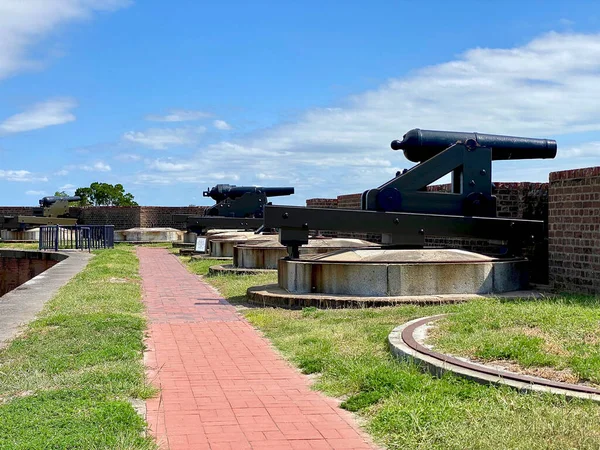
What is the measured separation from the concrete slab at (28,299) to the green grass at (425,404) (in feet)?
10.7

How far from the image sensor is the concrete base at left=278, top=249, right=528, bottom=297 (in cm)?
1014

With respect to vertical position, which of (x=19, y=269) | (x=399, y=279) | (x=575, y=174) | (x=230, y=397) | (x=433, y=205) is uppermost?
(x=575, y=174)

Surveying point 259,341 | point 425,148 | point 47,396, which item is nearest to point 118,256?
point 425,148

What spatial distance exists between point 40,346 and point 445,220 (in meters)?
5.92

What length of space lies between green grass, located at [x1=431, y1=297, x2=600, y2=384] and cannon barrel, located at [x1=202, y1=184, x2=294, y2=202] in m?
19.2

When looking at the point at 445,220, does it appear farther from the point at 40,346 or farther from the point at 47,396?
the point at 47,396

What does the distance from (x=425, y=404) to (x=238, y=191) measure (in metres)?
22.9

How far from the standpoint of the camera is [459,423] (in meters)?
4.55

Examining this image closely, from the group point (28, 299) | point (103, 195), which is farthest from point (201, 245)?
point (103, 195)

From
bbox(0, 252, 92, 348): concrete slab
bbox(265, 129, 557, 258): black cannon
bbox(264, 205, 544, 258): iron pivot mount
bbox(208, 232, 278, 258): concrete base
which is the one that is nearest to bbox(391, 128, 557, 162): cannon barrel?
bbox(265, 129, 557, 258): black cannon

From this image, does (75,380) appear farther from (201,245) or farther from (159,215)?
(159,215)

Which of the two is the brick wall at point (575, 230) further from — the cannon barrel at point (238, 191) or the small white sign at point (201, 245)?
the cannon barrel at point (238, 191)

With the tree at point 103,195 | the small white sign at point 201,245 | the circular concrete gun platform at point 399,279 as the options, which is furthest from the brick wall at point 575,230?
the tree at point 103,195

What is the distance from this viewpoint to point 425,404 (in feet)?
16.2
